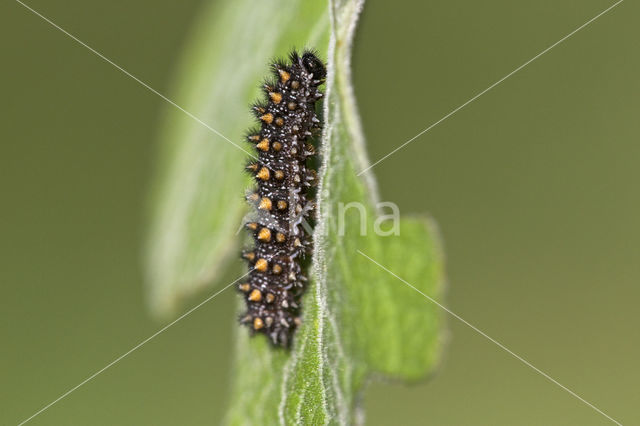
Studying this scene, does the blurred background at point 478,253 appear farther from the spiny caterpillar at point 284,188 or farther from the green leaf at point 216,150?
the spiny caterpillar at point 284,188

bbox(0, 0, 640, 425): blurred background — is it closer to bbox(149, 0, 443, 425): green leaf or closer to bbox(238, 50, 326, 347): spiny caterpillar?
bbox(149, 0, 443, 425): green leaf

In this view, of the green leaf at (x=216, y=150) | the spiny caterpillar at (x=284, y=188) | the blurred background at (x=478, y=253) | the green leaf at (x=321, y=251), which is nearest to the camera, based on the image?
the green leaf at (x=321, y=251)

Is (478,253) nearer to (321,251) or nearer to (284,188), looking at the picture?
(284,188)

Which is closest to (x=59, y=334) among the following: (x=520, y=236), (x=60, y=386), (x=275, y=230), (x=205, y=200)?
(x=60, y=386)

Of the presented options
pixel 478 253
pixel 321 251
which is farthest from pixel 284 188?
pixel 478 253

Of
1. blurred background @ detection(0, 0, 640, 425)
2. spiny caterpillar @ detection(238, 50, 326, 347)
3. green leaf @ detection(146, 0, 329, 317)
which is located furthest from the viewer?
blurred background @ detection(0, 0, 640, 425)

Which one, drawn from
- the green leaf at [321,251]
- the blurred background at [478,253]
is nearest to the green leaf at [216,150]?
the green leaf at [321,251]

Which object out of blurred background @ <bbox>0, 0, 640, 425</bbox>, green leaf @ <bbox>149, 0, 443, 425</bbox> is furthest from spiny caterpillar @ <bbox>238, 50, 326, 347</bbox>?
blurred background @ <bbox>0, 0, 640, 425</bbox>

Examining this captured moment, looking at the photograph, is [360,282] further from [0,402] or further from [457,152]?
[0,402]
